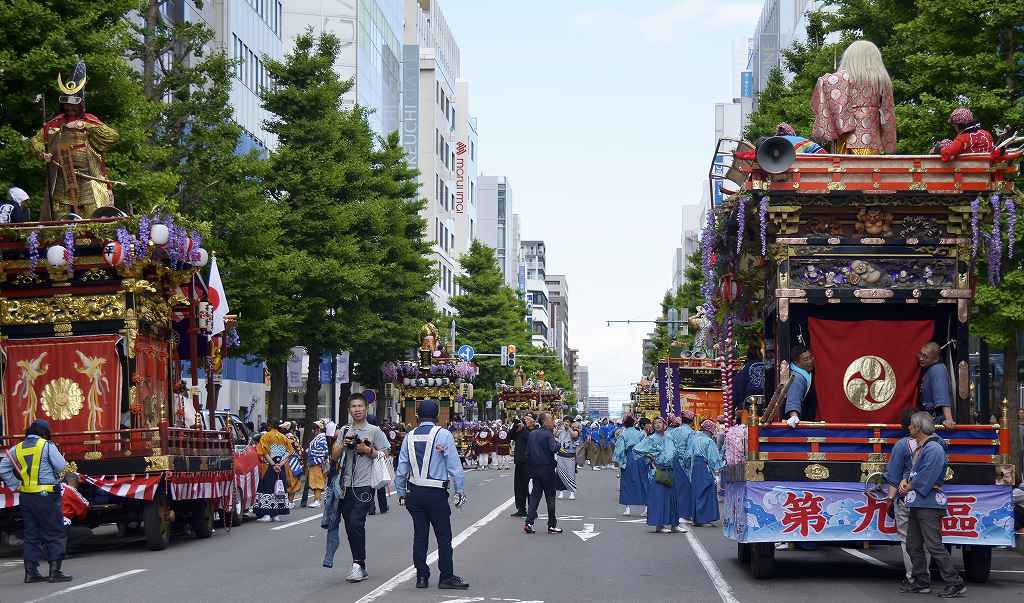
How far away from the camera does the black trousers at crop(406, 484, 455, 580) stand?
46.0 feet

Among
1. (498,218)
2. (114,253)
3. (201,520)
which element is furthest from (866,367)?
(498,218)

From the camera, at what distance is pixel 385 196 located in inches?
1984

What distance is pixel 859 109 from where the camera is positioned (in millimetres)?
16219

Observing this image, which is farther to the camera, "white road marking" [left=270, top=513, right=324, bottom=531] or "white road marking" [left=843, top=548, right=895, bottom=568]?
"white road marking" [left=270, top=513, right=324, bottom=531]

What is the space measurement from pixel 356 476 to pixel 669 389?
30.3 m

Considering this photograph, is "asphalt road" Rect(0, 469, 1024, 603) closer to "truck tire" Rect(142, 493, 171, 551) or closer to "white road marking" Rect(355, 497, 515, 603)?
"white road marking" Rect(355, 497, 515, 603)

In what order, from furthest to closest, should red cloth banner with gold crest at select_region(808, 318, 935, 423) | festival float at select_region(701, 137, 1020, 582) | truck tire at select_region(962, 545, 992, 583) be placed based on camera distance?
1. red cloth banner with gold crest at select_region(808, 318, 935, 423)
2. truck tire at select_region(962, 545, 992, 583)
3. festival float at select_region(701, 137, 1020, 582)

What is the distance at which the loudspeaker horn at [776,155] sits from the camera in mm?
14672

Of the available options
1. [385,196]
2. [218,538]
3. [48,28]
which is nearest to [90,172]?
[48,28]

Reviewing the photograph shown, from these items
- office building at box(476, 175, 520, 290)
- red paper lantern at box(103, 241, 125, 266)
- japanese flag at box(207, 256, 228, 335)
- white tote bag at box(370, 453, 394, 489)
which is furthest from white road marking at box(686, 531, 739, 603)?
office building at box(476, 175, 520, 290)

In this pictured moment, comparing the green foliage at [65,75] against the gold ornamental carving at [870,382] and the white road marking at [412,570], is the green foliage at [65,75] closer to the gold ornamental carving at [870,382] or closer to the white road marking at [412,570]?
the white road marking at [412,570]

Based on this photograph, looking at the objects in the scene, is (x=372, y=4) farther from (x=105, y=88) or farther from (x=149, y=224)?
(x=149, y=224)

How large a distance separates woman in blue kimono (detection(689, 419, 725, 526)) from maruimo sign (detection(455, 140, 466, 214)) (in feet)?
279

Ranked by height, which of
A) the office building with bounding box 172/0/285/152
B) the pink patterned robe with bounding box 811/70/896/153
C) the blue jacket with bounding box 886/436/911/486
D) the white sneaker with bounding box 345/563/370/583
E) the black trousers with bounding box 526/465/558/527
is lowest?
the white sneaker with bounding box 345/563/370/583
